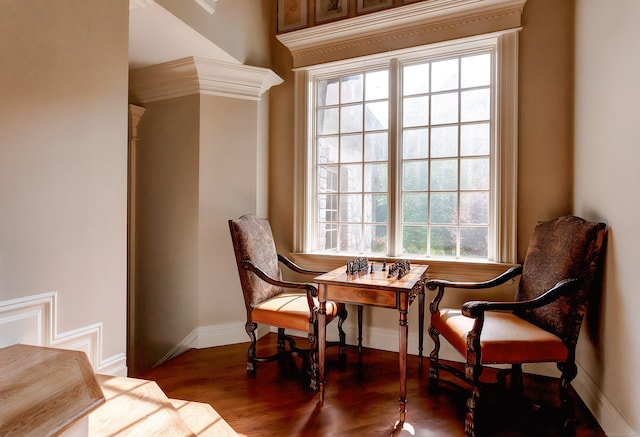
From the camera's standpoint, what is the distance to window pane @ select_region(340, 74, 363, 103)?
3039 millimetres

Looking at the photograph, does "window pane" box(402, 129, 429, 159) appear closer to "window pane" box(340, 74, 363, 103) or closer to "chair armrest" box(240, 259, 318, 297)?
"window pane" box(340, 74, 363, 103)

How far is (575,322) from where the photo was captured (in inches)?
68.7

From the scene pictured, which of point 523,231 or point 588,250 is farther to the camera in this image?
point 523,231

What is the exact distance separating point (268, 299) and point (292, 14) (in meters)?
2.70

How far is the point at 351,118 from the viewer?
3074 mm

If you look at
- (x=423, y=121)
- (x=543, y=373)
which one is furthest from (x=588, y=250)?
(x=423, y=121)

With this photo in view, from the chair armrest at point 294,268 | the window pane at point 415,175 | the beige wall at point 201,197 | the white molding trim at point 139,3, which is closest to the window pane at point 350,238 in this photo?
the chair armrest at point 294,268

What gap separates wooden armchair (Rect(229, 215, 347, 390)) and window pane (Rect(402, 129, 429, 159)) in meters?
1.36

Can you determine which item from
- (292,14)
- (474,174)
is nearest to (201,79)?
(292,14)

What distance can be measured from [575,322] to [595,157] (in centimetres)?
100

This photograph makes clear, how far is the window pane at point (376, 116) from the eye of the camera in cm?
292

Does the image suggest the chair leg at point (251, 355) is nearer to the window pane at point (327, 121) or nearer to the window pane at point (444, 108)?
the window pane at point (327, 121)

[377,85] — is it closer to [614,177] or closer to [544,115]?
[544,115]

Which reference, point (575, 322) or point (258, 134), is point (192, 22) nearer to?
point (258, 134)
